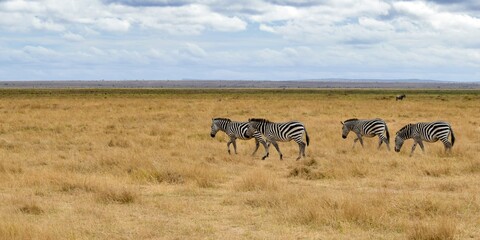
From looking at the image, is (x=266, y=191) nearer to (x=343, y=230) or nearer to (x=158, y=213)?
(x=158, y=213)

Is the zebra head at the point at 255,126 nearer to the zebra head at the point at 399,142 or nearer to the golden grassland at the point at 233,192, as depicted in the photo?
the golden grassland at the point at 233,192

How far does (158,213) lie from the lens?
10523 millimetres

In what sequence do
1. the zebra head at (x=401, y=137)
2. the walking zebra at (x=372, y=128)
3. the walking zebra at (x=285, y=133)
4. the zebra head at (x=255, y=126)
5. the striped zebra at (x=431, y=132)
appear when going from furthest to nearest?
1. the walking zebra at (x=372, y=128)
2. the zebra head at (x=401, y=137)
3. the zebra head at (x=255, y=126)
4. the striped zebra at (x=431, y=132)
5. the walking zebra at (x=285, y=133)

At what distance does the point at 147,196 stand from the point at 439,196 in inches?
235

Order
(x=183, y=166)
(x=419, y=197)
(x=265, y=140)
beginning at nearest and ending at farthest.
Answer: (x=419, y=197)
(x=183, y=166)
(x=265, y=140)

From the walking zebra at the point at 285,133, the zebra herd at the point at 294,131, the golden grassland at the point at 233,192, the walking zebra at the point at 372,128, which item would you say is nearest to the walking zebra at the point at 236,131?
the zebra herd at the point at 294,131

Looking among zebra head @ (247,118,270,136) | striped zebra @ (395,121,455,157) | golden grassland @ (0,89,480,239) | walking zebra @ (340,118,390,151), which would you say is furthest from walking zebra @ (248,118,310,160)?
striped zebra @ (395,121,455,157)

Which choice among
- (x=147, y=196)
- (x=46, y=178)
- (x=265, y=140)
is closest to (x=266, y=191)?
(x=147, y=196)

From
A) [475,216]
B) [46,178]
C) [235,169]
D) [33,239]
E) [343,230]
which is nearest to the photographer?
[33,239]

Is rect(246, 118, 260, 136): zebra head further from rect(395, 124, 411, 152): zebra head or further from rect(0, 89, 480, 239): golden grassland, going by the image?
rect(395, 124, 411, 152): zebra head

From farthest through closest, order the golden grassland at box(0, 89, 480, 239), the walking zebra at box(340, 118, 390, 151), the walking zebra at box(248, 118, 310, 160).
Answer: the walking zebra at box(340, 118, 390, 151) → the walking zebra at box(248, 118, 310, 160) → the golden grassland at box(0, 89, 480, 239)

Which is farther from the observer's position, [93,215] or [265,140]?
[265,140]

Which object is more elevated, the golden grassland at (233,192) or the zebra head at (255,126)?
the zebra head at (255,126)

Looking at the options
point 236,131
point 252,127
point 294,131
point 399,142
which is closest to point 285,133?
point 294,131
